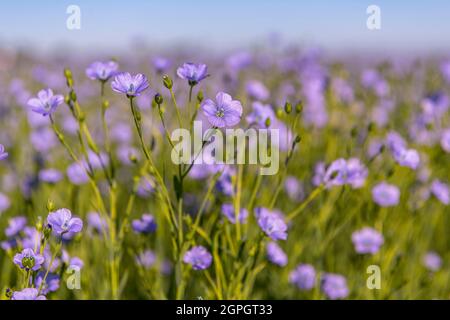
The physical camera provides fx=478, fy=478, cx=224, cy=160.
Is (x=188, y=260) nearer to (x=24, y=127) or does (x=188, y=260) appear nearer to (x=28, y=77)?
(x=24, y=127)

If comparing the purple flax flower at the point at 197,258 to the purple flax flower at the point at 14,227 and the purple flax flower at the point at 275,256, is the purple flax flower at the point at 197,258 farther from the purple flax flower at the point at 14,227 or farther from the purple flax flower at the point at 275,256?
the purple flax flower at the point at 14,227

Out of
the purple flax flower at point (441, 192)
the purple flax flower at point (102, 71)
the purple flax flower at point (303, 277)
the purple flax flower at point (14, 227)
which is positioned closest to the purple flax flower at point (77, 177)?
the purple flax flower at point (14, 227)

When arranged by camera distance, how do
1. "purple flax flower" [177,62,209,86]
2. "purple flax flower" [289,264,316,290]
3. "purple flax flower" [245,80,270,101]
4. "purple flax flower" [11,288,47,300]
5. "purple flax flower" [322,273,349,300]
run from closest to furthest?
"purple flax flower" [11,288,47,300] < "purple flax flower" [177,62,209,86] < "purple flax flower" [322,273,349,300] < "purple flax flower" [289,264,316,290] < "purple flax flower" [245,80,270,101]

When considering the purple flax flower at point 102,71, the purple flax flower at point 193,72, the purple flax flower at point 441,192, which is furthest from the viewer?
the purple flax flower at point 441,192

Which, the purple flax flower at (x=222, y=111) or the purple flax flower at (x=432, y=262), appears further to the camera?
the purple flax flower at (x=432, y=262)

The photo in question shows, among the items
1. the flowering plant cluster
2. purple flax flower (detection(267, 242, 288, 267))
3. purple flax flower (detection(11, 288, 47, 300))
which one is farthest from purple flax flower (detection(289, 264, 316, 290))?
purple flax flower (detection(11, 288, 47, 300))

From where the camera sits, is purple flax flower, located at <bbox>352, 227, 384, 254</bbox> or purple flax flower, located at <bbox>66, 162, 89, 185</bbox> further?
purple flax flower, located at <bbox>66, 162, 89, 185</bbox>

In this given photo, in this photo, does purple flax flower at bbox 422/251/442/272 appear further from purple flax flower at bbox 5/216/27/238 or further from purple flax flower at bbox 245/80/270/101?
purple flax flower at bbox 5/216/27/238
